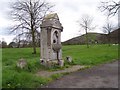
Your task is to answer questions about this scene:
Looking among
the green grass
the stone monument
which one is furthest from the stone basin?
the green grass

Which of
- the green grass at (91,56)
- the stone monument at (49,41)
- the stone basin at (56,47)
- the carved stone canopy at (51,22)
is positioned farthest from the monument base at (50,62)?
the green grass at (91,56)

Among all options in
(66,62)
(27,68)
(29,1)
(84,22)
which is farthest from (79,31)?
(27,68)

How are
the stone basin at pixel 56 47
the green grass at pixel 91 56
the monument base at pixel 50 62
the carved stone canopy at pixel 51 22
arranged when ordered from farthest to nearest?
1. the green grass at pixel 91 56
2. the stone basin at pixel 56 47
3. the carved stone canopy at pixel 51 22
4. the monument base at pixel 50 62

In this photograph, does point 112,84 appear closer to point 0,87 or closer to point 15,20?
point 0,87

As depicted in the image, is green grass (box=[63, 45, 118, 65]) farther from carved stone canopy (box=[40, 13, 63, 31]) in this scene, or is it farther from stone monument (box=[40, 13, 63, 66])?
carved stone canopy (box=[40, 13, 63, 31])

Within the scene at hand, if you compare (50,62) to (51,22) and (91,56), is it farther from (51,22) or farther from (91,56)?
(91,56)

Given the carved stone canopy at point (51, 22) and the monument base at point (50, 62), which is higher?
the carved stone canopy at point (51, 22)

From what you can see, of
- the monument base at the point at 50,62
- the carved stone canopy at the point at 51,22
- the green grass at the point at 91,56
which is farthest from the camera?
the green grass at the point at 91,56

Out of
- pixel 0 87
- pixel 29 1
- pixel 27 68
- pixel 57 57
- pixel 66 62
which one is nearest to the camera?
pixel 0 87

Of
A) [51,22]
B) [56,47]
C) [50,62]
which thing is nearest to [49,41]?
[56,47]

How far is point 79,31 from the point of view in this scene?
5403cm

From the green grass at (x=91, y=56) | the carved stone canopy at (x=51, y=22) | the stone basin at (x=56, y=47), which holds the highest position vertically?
the carved stone canopy at (x=51, y=22)

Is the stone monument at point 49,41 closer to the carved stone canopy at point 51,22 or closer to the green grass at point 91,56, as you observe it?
the carved stone canopy at point 51,22

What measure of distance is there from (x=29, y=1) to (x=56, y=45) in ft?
79.7
